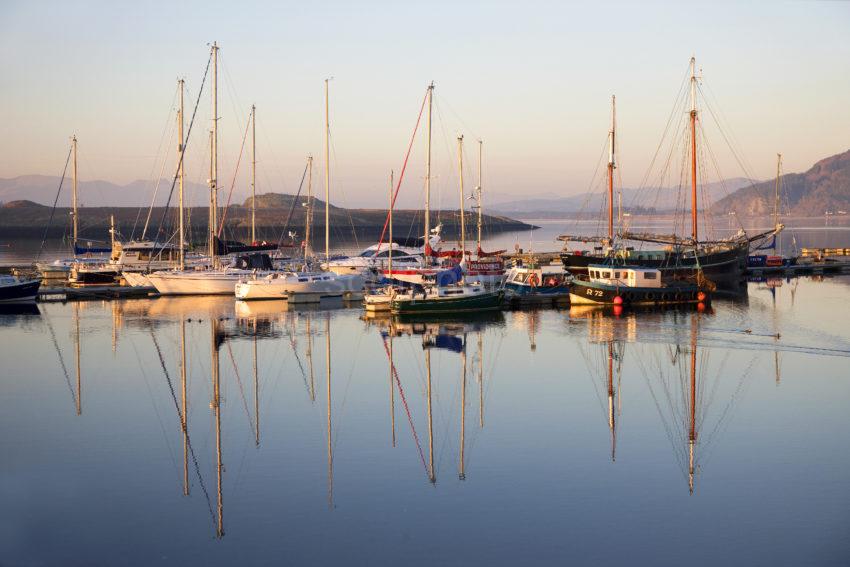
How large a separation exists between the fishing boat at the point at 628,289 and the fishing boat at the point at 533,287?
149cm

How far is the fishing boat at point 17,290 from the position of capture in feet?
164

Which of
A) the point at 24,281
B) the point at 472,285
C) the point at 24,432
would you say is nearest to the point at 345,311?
the point at 472,285

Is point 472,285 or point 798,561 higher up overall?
point 472,285

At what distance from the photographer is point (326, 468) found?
20.6 m

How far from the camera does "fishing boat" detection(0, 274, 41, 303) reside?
4991cm

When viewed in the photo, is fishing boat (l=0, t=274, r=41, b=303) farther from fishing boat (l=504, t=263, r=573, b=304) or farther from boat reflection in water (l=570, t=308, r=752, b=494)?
boat reflection in water (l=570, t=308, r=752, b=494)

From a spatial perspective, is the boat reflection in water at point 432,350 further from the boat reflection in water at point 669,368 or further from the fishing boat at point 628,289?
the fishing boat at point 628,289

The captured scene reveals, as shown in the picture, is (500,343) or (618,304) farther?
(618,304)

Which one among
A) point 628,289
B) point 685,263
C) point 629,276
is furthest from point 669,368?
point 685,263

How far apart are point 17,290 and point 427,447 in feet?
114

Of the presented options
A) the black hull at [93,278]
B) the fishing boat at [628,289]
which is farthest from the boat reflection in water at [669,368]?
the black hull at [93,278]

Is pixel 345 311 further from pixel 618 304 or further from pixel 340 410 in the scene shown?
pixel 340 410

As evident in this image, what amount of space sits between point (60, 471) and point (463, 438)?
8915mm

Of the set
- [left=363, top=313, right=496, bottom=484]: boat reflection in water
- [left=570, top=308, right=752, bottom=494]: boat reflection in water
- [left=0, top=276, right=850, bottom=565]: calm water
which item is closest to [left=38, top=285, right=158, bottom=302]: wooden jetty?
[left=0, top=276, right=850, bottom=565]: calm water
